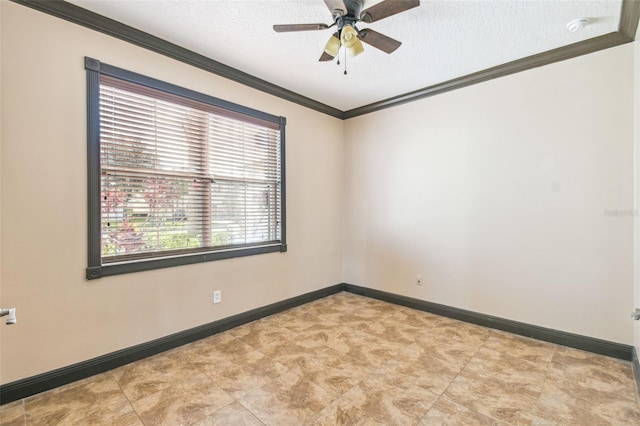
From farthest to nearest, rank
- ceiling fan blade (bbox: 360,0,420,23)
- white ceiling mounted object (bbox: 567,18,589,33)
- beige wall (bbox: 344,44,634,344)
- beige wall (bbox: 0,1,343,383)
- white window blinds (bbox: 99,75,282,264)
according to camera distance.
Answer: beige wall (bbox: 344,44,634,344) → white window blinds (bbox: 99,75,282,264) → white ceiling mounted object (bbox: 567,18,589,33) → beige wall (bbox: 0,1,343,383) → ceiling fan blade (bbox: 360,0,420,23)

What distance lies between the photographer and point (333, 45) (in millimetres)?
2137

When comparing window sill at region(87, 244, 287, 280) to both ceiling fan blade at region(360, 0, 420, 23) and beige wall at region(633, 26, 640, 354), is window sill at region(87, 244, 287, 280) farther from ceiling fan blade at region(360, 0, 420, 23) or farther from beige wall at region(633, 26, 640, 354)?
beige wall at region(633, 26, 640, 354)

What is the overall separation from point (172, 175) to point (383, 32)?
7.08 ft

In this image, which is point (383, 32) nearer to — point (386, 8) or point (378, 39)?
point (378, 39)

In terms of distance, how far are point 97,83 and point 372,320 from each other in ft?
10.8

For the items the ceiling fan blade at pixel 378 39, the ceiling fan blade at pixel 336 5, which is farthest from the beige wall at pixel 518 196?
the ceiling fan blade at pixel 336 5

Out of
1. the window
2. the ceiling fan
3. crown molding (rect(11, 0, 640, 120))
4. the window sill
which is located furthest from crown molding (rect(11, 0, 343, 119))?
the window sill

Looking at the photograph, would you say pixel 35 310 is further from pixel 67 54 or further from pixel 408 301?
pixel 408 301

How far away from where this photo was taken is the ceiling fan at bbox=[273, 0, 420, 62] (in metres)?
1.79

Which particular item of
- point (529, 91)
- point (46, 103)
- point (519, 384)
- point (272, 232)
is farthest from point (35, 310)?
point (529, 91)

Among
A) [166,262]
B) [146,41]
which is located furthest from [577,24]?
[166,262]

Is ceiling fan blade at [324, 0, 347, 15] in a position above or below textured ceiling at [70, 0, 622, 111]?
below

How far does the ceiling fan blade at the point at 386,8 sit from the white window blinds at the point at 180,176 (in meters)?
1.70

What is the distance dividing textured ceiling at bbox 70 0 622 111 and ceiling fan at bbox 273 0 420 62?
18 cm
